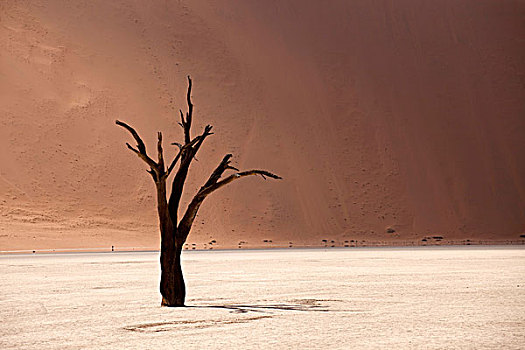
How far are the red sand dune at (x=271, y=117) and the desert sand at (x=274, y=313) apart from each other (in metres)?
36.9

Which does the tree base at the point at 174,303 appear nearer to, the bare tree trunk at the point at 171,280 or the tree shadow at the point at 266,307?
the bare tree trunk at the point at 171,280

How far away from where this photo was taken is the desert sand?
369 inches

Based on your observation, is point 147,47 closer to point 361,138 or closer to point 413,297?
point 361,138

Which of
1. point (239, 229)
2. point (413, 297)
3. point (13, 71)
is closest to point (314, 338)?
→ point (413, 297)

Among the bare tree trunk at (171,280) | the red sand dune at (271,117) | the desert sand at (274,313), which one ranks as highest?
the red sand dune at (271,117)

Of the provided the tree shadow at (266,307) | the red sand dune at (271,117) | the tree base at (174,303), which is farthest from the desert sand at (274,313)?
the red sand dune at (271,117)

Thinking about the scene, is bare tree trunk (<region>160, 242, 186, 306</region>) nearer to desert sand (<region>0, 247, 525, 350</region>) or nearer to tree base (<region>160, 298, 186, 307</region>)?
tree base (<region>160, 298, 186, 307</region>)

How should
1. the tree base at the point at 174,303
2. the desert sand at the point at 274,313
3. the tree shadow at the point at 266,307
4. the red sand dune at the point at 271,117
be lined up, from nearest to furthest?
1. the desert sand at the point at 274,313
2. the tree shadow at the point at 266,307
3. the tree base at the point at 174,303
4. the red sand dune at the point at 271,117

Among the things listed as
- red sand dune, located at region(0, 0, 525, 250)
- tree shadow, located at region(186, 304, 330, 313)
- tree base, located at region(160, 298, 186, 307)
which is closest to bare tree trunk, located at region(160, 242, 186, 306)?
tree base, located at region(160, 298, 186, 307)

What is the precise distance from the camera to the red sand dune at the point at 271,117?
2392 inches

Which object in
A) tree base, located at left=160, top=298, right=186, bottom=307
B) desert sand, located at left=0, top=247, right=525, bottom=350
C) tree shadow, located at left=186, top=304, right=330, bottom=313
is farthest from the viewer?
tree base, located at left=160, top=298, right=186, bottom=307

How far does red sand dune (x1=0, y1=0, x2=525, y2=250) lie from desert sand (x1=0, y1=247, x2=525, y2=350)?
3689 cm

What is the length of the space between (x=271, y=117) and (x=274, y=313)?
5567cm

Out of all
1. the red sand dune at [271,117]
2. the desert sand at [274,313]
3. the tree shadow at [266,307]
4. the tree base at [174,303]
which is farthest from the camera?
the red sand dune at [271,117]
